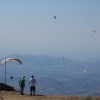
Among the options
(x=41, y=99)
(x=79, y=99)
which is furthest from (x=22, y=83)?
(x=79, y=99)

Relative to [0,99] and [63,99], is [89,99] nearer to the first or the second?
[63,99]

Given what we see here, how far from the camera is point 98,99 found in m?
32.2

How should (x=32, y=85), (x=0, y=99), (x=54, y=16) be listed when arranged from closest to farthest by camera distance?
(x=0, y=99) → (x=32, y=85) → (x=54, y=16)

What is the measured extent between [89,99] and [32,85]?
7071mm

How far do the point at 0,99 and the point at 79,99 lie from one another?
7.88 meters

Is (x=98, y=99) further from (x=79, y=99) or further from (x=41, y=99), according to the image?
(x=41, y=99)

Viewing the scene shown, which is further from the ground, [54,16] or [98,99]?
[54,16]

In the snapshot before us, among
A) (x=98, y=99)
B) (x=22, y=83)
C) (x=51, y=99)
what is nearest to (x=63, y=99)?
(x=51, y=99)

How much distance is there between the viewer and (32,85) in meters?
35.9

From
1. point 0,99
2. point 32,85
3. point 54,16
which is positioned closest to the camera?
point 0,99

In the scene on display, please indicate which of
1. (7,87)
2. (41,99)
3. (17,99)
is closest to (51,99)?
(41,99)

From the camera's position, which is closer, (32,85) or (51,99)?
(51,99)

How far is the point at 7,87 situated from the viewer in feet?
135

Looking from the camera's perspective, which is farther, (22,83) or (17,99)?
(22,83)
